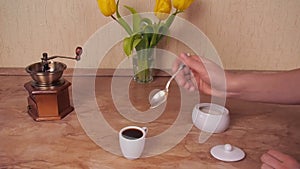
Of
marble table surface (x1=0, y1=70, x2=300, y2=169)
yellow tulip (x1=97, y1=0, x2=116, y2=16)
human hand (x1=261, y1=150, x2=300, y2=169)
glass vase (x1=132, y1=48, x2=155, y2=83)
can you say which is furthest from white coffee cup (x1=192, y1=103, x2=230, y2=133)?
yellow tulip (x1=97, y1=0, x2=116, y2=16)

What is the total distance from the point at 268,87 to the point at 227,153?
0.76ft

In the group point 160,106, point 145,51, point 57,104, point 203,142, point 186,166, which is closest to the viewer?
point 186,166

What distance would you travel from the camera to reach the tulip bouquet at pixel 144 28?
1146 millimetres

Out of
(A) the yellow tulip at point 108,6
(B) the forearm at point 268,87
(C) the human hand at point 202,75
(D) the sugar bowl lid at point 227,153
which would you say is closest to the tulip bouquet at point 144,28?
(A) the yellow tulip at point 108,6

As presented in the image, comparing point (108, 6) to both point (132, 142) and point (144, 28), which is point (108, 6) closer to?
point (144, 28)

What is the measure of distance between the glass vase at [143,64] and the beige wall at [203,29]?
114 millimetres

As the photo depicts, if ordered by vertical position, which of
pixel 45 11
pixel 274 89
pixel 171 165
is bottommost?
pixel 171 165

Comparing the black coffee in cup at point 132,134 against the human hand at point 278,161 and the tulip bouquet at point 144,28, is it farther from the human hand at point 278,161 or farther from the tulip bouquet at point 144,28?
the tulip bouquet at point 144,28

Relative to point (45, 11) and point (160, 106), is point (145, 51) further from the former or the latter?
point (45, 11)

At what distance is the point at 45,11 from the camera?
1284mm

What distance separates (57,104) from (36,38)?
0.45 meters

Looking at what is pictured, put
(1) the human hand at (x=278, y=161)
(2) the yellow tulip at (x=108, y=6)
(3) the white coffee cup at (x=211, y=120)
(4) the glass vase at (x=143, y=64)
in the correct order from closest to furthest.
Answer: (1) the human hand at (x=278, y=161) → (3) the white coffee cup at (x=211, y=120) → (2) the yellow tulip at (x=108, y=6) → (4) the glass vase at (x=143, y=64)

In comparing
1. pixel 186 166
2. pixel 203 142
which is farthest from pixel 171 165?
pixel 203 142

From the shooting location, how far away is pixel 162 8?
116 centimetres
